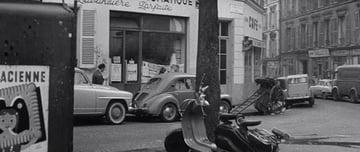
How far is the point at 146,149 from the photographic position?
8641 mm

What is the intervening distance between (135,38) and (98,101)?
5935 millimetres

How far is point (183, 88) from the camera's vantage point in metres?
14.8

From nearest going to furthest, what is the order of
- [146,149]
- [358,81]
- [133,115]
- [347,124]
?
[146,149] → [347,124] → [133,115] → [358,81]

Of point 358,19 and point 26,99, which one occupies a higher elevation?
point 358,19

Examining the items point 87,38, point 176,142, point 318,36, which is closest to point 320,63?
point 318,36

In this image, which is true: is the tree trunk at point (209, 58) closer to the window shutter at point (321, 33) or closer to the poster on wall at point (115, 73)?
the poster on wall at point (115, 73)

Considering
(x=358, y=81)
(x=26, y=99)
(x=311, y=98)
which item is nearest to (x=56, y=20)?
(x=26, y=99)

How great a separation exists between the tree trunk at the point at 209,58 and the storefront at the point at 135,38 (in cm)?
1000

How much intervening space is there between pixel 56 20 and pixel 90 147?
16.8 ft

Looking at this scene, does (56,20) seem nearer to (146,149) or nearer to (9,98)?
(9,98)

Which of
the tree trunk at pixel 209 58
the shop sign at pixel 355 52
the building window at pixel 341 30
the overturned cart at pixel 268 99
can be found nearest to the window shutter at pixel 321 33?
the building window at pixel 341 30

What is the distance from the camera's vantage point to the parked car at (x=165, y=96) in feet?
45.6

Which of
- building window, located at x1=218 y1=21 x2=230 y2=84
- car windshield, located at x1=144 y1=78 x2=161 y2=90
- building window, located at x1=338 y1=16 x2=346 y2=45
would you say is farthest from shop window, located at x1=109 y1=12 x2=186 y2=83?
building window, located at x1=338 y1=16 x2=346 y2=45

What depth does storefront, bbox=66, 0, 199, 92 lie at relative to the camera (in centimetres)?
1698
